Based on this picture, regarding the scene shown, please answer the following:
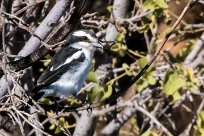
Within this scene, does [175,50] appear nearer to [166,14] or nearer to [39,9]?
[166,14]

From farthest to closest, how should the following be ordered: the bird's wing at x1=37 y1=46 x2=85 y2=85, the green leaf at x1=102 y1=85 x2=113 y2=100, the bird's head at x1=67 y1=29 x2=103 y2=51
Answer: the green leaf at x1=102 y1=85 x2=113 y2=100 → the bird's head at x1=67 y1=29 x2=103 y2=51 → the bird's wing at x1=37 y1=46 x2=85 y2=85

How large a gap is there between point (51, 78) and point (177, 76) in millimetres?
864

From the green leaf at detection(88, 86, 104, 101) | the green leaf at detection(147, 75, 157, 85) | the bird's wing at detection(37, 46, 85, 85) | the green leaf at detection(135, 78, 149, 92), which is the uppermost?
the bird's wing at detection(37, 46, 85, 85)

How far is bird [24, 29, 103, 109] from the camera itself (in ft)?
11.6

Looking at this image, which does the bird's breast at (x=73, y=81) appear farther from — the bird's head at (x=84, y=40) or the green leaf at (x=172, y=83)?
the green leaf at (x=172, y=83)

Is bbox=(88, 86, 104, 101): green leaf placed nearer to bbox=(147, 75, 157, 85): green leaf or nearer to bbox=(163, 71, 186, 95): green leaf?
bbox=(147, 75, 157, 85): green leaf

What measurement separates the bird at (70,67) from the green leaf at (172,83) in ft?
1.67

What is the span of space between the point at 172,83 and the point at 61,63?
0.75 m

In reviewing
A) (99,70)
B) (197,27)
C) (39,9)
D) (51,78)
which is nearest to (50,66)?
(51,78)

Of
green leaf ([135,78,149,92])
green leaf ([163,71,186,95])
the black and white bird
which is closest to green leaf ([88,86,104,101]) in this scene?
the black and white bird

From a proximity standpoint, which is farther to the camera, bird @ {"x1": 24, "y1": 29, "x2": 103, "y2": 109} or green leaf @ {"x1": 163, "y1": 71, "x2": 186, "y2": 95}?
green leaf @ {"x1": 163, "y1": 71, "x2": 186, "y2": 95}

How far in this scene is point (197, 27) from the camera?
4539 mm

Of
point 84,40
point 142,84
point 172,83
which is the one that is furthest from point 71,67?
point 172,83

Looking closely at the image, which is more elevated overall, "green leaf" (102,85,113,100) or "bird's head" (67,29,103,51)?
"bird's head" (67,29,103,51)
